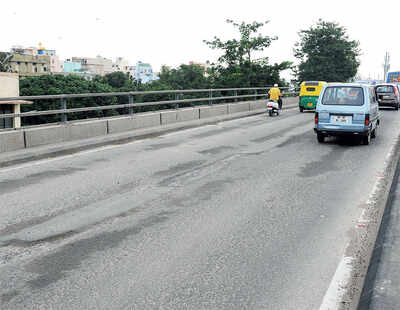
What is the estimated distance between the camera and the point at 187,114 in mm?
19188

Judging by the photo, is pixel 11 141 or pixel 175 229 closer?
pixel 175 229

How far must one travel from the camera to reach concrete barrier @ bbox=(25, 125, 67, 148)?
10875 millimetres

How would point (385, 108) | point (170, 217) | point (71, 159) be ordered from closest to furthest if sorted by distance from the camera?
point (170, 217), point (71, 159), point (385, 108)

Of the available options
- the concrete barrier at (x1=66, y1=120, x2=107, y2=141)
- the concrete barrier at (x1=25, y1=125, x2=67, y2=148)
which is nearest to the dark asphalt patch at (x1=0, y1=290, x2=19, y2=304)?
the concrete barrier at (x1=25, y1=125, x2=67, y2=148)

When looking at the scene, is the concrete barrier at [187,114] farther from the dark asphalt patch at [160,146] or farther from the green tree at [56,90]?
the green tree at [56,90]

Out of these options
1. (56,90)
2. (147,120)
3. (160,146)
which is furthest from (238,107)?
(56,90)

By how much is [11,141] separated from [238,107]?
1667 centimetres

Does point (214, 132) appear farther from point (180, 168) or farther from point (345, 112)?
point (180, 168)

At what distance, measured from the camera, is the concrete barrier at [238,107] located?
80.1 feet

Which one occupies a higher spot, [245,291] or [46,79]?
[46,79]

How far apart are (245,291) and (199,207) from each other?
265 cm

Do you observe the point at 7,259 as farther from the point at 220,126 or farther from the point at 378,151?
the point at 220,126

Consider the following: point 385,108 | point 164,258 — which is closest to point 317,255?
point 164,258

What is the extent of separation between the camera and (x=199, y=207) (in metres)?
6.43
